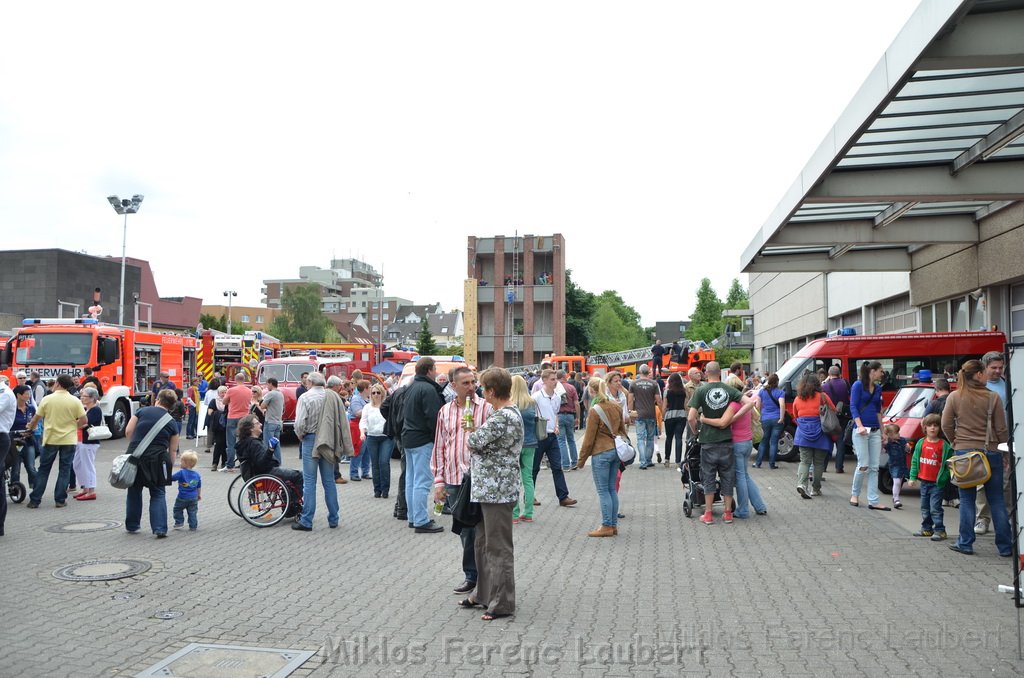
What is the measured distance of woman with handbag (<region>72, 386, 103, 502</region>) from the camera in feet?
37.9

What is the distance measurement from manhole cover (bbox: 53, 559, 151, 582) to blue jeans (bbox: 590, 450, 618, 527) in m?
4.67

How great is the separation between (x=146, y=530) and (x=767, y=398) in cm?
1115

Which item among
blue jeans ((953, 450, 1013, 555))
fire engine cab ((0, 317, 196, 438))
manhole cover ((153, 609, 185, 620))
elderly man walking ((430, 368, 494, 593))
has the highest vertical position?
fire engine cab ((0, 317, 196, 438))

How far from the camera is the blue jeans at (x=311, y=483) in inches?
374

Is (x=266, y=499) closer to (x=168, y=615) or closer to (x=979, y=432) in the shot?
(x=168, y=615)

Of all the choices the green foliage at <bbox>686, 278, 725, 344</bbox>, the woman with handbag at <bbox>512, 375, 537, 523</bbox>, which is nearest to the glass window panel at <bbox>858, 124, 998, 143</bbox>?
the woman with handbag at <bbox>512, 375, 537, 523</bbox>

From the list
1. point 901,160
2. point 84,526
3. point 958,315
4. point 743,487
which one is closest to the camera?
point 84,526

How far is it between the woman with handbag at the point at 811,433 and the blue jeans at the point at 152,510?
26.7 ft

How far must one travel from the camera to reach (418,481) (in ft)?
30.1

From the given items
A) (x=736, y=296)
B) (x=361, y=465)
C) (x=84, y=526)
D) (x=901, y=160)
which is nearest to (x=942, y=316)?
(x=901, y=160)

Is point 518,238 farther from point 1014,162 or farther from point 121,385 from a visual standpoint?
point 1014,162

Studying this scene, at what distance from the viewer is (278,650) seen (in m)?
5.33

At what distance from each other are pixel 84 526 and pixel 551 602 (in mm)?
6289

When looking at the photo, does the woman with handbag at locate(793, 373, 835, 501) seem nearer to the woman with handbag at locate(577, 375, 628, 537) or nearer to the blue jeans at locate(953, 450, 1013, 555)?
the blue jeans at locate(953, 450, 1013, 555)
